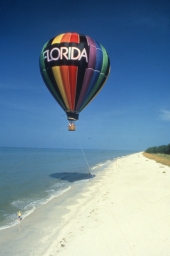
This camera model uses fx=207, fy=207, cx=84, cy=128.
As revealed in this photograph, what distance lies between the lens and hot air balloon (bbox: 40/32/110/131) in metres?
15.4

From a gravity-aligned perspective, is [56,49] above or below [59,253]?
above

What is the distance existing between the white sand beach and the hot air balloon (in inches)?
258

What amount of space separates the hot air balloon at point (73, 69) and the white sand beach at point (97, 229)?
655 cm

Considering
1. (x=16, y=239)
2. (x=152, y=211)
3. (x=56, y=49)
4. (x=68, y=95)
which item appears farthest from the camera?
(x=68, y=95)

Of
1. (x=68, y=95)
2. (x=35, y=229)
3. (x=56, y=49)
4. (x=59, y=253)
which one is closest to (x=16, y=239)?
(x=35, y=229)

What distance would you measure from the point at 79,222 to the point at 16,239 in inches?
132

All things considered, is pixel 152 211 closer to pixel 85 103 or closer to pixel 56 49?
pixel 85 103

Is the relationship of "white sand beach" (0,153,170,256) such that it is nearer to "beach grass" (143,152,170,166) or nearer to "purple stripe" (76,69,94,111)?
"purple stripe" (76,69,94,111)

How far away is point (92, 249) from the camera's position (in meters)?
8.55

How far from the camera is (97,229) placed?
1034 cm

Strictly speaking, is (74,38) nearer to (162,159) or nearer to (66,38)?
(66,38)

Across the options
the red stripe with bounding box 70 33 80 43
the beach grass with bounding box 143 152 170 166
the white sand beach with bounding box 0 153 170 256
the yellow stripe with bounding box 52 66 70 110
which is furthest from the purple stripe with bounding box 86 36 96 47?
the beach grass with bounding box 143 152 170 166

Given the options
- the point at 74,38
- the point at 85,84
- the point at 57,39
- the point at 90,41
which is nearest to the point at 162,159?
the point at 85,84

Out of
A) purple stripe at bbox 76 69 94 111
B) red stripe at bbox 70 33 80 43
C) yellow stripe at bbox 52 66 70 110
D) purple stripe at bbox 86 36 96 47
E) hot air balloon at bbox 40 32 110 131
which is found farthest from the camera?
purple stripe at bbox 76 69 94 111
